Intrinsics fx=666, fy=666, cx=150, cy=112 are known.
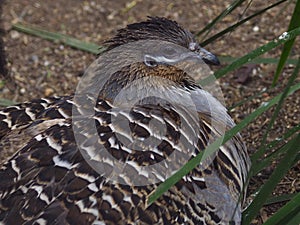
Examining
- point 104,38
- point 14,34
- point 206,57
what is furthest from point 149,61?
point 14,34

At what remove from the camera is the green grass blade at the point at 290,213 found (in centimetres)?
267

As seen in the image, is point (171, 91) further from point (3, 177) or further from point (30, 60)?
point (30, 60)

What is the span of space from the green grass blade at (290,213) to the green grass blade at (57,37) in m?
2.91

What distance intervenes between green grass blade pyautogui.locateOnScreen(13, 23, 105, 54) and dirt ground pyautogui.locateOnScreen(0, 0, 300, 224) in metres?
0.05

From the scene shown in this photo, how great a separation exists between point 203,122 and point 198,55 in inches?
19.2

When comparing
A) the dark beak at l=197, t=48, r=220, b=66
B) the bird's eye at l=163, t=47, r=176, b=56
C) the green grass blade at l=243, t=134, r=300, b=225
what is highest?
the green grass blade at l=243, t=134, r=300, b=225

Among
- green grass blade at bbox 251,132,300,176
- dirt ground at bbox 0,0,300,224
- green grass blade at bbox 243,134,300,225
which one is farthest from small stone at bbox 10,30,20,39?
green grass blade at bbox 243,134,300,225

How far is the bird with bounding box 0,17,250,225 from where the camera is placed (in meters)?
2.96

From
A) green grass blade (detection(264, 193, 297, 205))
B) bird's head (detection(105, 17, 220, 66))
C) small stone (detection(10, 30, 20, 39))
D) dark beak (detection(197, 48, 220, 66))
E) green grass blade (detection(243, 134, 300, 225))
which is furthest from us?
small stone (detection(10, 30, 20, 39))

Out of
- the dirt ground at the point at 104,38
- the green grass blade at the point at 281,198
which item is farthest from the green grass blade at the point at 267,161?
the dirt ground at the point at 104,38

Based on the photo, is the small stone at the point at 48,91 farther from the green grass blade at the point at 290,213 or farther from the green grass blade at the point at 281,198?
the green grass blade at the point at 290,213

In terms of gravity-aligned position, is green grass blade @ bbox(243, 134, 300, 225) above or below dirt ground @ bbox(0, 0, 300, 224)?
above

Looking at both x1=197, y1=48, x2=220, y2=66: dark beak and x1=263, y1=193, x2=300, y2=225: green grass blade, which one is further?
x1=197, y1=48, x2=220, y2=66: dark beak

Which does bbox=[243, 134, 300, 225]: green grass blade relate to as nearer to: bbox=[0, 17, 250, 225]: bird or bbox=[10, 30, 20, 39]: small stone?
bbox=[0, 17, 250, 225]: bird
